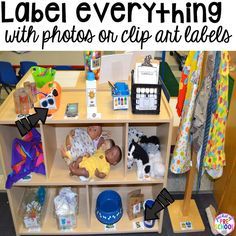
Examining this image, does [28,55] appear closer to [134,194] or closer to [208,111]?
[134,194]

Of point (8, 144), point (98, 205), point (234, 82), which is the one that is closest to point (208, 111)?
point (234, 82)

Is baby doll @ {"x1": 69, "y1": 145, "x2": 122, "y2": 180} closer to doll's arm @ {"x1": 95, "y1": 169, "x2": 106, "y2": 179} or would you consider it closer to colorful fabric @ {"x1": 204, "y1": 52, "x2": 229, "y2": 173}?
doll's arm @ {"x1": 95, "y1": 169, "x2": 106, "y2": 179}

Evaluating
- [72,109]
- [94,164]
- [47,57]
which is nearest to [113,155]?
[94,164]

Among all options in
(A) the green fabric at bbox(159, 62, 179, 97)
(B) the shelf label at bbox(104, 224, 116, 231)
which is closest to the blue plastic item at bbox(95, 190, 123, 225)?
(B) the shelf label at bbox(104, 224, 116, 231)

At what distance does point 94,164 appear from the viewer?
1.65m

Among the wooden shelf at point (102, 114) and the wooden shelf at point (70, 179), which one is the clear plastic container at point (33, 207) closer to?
the wooden shelf at point (70, 179)

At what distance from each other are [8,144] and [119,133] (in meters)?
0.65

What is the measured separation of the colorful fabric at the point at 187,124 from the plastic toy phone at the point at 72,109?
Answer: 568 millimetres

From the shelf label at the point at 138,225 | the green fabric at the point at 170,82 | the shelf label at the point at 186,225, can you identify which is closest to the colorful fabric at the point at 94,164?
the shelf label at the point at 138,225

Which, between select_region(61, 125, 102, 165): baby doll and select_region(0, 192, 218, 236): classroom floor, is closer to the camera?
select_region(61, 125, 102, 165): baby doll

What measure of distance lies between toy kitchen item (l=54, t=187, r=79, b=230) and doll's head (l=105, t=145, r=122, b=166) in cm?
36

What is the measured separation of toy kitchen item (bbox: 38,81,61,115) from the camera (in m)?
1.48

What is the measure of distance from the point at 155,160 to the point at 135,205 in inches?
13.8

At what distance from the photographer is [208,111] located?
152 centimetres
